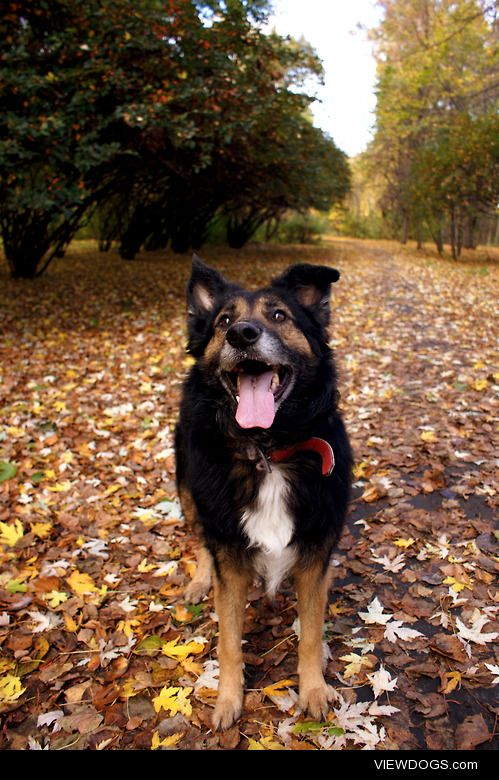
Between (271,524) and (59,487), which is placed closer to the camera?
(271,524)

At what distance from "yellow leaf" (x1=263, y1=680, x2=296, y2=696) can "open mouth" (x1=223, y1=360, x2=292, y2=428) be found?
143 cm

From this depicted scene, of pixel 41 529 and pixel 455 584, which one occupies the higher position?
pixel 455 584

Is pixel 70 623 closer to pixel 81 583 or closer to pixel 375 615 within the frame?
pixel 81 583

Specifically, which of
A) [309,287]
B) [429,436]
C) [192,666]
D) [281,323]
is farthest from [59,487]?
[429,436]

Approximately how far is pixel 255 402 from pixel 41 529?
252 centimetres

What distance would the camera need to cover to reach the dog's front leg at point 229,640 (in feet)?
7.95

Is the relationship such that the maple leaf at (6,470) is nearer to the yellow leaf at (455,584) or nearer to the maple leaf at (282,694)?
the maple leaf at (282,694)

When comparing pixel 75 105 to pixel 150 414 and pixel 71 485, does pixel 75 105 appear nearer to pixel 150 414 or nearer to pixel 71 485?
pixel 150 414

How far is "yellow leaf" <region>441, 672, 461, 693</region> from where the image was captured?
245cm

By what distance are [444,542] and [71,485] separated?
3.23m

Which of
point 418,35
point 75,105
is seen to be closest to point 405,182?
point 418,35

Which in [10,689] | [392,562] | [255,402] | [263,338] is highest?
[263,338]

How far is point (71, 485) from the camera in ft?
15.1

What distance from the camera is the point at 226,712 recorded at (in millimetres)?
2414
